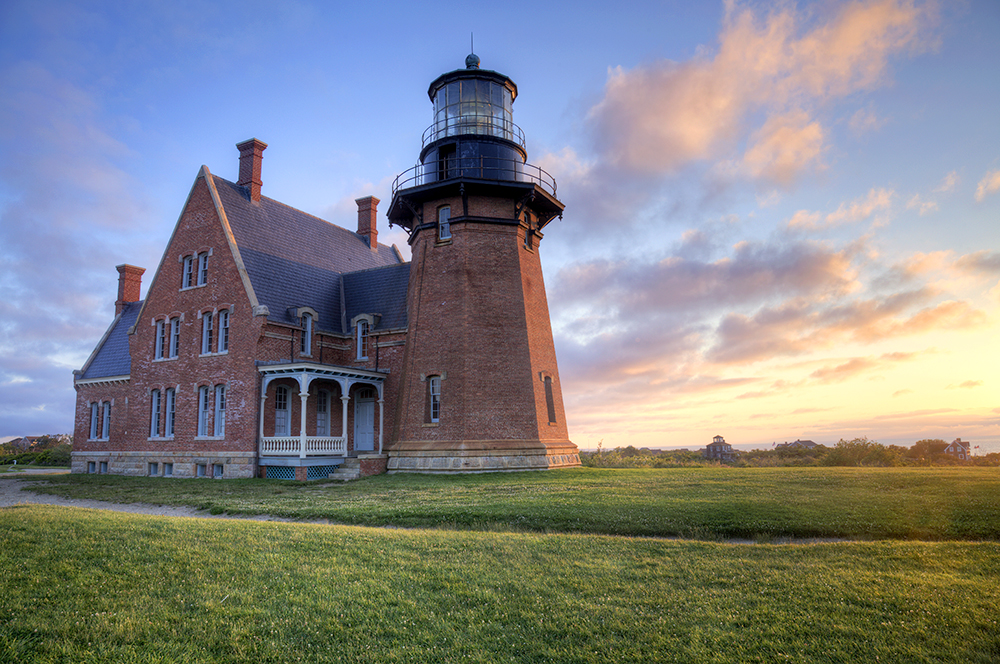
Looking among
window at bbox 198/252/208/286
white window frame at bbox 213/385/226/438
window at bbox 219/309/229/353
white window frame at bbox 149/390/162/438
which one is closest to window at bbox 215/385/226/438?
white window frame at bbox 213/385/226/438

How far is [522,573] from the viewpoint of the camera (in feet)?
22.7

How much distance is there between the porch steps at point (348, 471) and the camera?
69.2 feet

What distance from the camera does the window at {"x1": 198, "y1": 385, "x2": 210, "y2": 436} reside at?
24.4 metres

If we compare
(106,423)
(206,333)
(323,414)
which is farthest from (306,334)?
(106,423)

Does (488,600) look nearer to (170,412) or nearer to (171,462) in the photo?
(171,462)

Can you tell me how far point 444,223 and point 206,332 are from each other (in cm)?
1123

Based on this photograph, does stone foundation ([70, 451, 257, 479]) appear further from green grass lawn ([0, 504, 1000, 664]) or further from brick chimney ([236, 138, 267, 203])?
green grass lawn ([0, 504, 1000, 664])

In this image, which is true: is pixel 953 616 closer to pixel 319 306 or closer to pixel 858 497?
pixel 858 497

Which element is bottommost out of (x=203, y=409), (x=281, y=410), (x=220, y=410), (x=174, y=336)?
(x=281, y=410)

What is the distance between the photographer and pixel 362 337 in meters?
26.1

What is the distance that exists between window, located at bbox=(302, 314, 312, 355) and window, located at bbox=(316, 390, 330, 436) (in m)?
1.87

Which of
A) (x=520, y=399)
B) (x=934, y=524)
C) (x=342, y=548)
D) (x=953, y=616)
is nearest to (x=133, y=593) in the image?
(x=342, y=548)

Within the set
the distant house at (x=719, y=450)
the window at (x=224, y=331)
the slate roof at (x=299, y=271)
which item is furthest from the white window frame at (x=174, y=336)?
the distant house at (x=719, y=450)

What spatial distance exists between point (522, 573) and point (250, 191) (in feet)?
85.2
